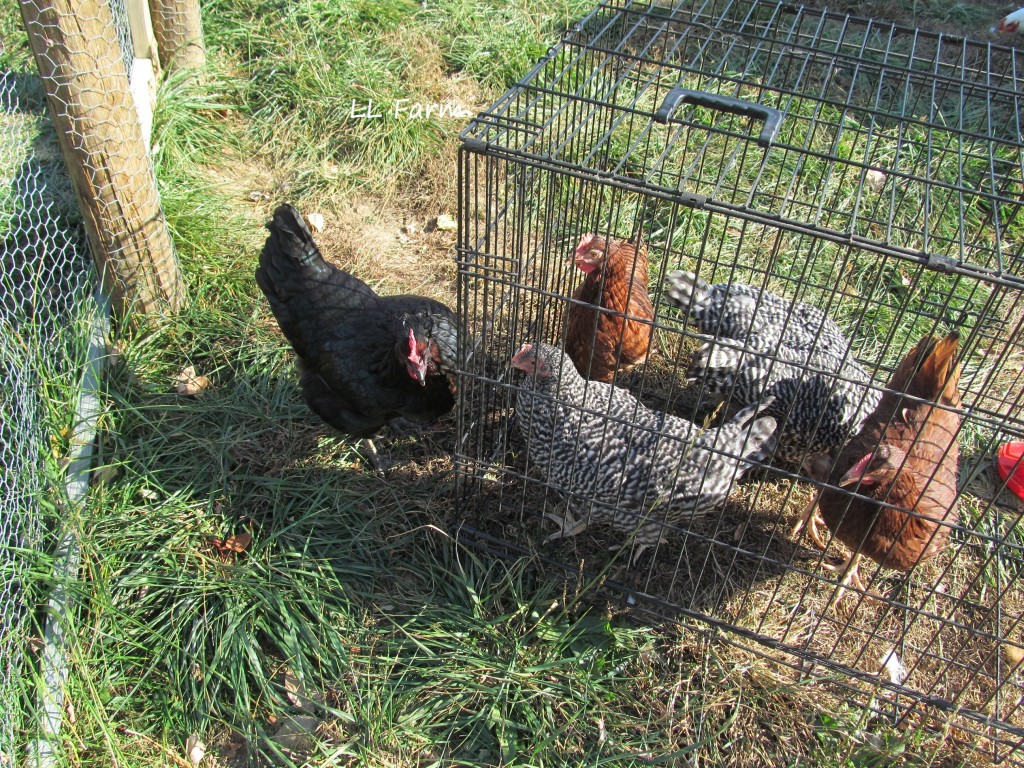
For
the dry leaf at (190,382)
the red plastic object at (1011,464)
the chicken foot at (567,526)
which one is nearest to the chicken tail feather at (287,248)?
the dry leaf at (190,382)

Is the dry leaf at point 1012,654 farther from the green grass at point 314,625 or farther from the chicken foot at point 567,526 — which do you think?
the chicken foot at point 567,526

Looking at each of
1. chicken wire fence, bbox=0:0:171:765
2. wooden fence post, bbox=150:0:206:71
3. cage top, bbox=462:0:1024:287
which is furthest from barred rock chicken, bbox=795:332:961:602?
wooden fence post, bbox=150:0:206:71

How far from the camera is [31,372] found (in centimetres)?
325

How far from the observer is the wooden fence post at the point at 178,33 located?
5.03 meters

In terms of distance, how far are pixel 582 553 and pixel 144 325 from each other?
2582 mm

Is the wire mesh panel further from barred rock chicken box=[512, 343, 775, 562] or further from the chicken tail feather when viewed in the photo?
barred rock chicken box=[512, 343, 775, 562]

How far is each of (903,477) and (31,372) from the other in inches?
144

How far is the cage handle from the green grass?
321 millimetres

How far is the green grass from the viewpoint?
8.62 feet

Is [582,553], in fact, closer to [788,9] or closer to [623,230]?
[623,230]

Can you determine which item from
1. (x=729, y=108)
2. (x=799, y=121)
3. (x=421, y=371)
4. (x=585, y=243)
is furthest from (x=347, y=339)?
(x=799, y=121)

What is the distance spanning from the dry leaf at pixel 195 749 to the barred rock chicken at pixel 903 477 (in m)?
2.42

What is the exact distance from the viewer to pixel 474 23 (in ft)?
18.9

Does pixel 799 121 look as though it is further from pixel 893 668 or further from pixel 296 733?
pixel 296 733
